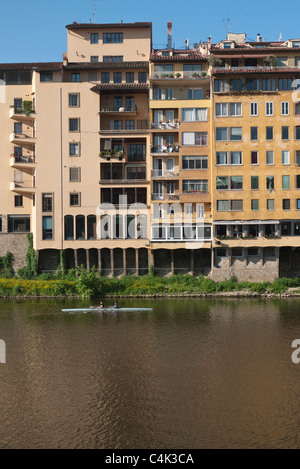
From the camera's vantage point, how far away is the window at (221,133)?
2267 inches

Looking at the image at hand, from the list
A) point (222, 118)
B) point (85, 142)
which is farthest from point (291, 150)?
point (85, 142)

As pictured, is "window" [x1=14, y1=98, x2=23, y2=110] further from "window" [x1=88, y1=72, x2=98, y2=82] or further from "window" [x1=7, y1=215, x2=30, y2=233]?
"window" [x1=7, y1=215, x2=30, y2=233]

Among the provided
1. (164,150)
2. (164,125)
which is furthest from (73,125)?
(164,150)

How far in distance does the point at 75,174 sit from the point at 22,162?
6.37 m

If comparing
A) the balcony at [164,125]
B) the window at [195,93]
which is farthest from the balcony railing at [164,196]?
the window at [195,93]

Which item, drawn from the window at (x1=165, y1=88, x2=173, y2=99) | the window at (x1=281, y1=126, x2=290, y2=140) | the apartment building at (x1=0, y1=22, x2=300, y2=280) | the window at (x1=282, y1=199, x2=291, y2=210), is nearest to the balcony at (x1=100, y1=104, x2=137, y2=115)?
the apartment building at (x1=0, y1=22, x2=300, y2=280)

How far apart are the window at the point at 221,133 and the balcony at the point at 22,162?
20.3 meters

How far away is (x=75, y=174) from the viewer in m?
60.1

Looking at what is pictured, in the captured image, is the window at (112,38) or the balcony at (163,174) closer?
the balcony at (163,174)

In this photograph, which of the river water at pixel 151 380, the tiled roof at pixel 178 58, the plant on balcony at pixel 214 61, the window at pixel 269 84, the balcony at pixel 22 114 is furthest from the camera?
the balcony at pixel 22 114

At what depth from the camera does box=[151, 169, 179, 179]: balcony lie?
59.4 metres

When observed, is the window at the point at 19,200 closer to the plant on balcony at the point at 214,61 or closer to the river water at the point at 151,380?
the river water at the point at 151,380

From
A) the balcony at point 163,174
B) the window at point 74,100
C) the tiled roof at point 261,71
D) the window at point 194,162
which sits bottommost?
the balcony at point 163,174
